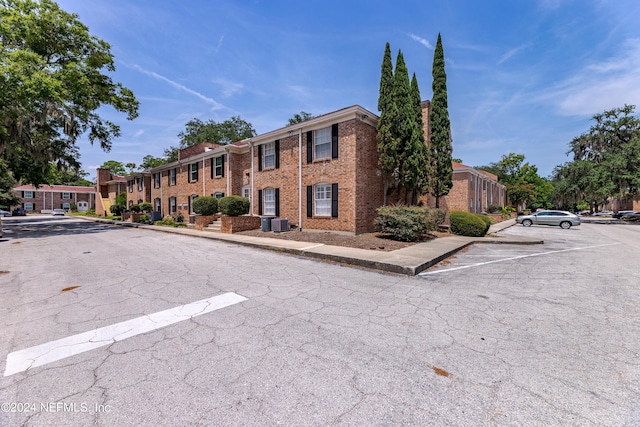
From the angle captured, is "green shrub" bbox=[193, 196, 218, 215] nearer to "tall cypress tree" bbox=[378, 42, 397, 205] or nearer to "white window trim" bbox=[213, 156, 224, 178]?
"white window trim" bbox=[213, 156, 224, 178]

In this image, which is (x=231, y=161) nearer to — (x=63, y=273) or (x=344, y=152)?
(x=344, y=152)

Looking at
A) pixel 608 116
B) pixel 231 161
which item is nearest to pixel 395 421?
pixel 231 161

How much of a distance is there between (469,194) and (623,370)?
80.8 ft

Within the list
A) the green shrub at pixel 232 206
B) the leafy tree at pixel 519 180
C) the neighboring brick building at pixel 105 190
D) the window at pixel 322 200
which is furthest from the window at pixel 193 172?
the leafy tree at pixel 519 180

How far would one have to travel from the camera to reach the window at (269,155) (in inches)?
618

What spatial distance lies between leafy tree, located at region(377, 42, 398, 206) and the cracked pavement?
7.68 m

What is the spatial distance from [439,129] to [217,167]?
1505 cm

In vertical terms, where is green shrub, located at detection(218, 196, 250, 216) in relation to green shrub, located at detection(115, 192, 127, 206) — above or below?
below

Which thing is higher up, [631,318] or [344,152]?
[344,152]

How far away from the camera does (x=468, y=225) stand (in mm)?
13523

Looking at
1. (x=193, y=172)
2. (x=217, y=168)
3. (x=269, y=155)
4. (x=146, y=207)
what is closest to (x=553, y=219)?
(x=269, y=155)

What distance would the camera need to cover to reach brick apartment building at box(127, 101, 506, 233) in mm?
12375

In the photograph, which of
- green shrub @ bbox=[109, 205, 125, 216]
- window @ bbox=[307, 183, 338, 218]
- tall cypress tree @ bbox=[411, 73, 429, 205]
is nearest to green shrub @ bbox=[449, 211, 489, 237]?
tall cypress tree @ bbox=[411, 73, 429, 205]

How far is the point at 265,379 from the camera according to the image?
2385 millimetres
